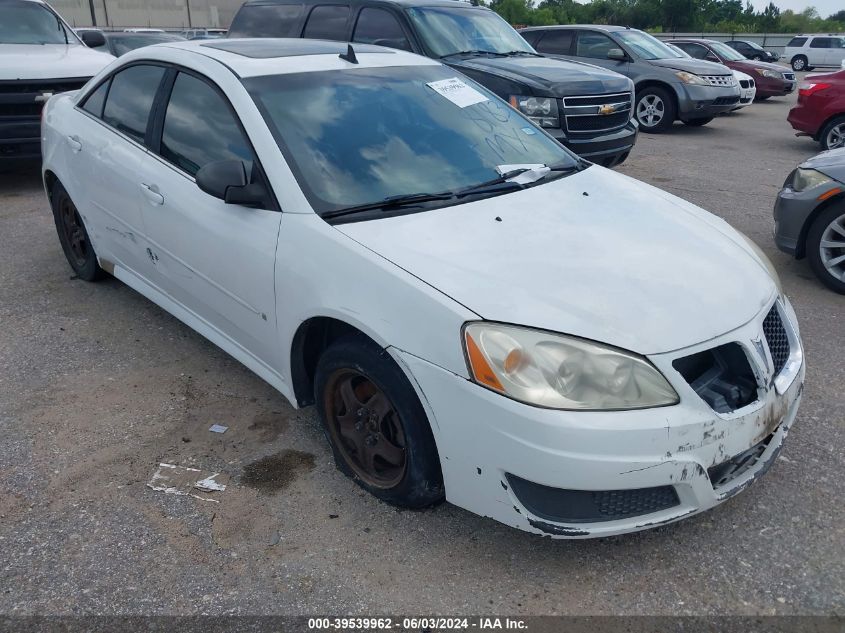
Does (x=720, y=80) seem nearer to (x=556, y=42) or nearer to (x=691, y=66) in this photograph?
(x=691, y=66)

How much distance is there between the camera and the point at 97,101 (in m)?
4.38

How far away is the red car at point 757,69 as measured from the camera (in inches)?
661

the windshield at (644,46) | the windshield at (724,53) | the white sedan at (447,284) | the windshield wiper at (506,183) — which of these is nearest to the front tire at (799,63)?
the windshield at (724,53)

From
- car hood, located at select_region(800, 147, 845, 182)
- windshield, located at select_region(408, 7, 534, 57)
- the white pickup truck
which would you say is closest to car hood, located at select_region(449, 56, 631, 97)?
windshield, located at select_region(408, 7, 534, 57)

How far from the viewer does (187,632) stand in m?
2.31

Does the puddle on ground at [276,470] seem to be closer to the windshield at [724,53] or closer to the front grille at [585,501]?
the front grille at [585,501]

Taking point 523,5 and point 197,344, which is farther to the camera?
point 523,5

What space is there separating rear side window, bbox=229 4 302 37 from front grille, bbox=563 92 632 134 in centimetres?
334

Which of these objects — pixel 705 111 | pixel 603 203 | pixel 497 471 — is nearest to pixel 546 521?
pixel 497 471

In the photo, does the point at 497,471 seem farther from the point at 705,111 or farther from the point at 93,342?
the point at 705,111

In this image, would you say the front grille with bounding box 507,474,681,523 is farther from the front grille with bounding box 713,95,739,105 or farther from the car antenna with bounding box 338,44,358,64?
the front grille with bounding box 713,95,739,105

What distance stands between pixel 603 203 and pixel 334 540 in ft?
6.03

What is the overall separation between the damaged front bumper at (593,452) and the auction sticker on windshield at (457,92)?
5.79ft

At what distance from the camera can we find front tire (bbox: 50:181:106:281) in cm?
477
